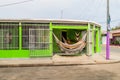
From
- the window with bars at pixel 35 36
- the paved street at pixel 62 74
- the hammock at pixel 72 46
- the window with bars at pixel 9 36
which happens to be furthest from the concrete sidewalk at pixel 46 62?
the paved street at pixel 62 74

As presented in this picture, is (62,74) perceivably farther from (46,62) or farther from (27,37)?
(27,37)

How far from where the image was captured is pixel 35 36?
2462 cm

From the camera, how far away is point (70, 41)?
2816 centimetres

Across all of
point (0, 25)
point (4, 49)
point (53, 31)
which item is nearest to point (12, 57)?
point (4, 49)

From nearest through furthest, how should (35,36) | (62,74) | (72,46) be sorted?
1. (62,74)
2. (35,36)
3. (72,46)

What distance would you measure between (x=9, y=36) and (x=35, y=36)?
2.01m

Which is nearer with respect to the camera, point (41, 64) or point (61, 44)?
point (41, 64)

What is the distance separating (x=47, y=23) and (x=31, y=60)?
3.24 metres

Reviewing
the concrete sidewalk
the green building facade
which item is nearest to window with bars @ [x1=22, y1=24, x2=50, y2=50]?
the green building facade

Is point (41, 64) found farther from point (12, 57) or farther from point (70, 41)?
point (70, 41)

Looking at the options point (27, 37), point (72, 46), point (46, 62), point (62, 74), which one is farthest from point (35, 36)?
point (62, 74)

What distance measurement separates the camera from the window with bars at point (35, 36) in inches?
966

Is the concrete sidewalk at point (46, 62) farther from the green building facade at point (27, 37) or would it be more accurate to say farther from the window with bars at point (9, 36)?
the window with bars at point (9, 36)

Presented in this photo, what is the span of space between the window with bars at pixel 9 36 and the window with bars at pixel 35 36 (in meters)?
0.61
